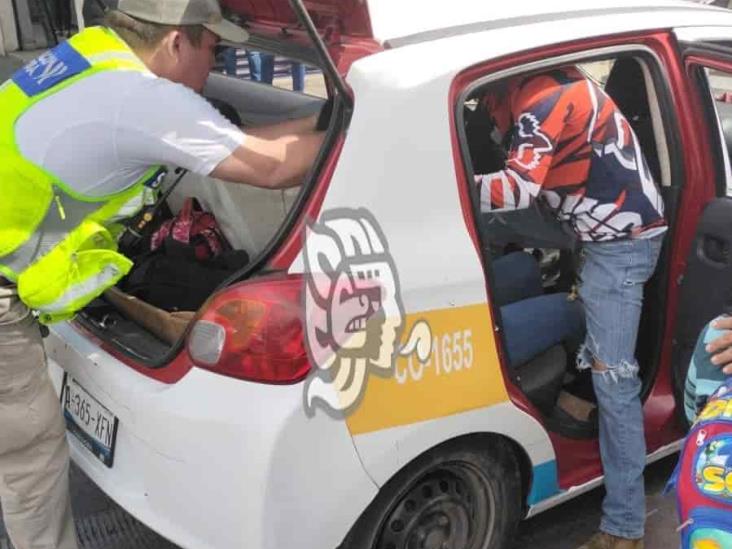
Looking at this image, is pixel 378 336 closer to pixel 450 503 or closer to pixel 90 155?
pixel 450 503

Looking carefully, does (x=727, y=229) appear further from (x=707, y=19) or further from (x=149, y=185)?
(x=149, y=185)

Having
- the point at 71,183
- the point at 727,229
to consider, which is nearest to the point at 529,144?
the point at 727,229

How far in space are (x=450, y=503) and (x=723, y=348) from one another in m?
0.92

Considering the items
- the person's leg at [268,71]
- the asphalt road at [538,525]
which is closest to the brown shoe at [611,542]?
the asphalt road at [538,525]

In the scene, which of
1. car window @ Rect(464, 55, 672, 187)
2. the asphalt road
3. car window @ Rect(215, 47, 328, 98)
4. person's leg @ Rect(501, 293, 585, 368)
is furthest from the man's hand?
car window @ Rect(215, 47, 328, 98)

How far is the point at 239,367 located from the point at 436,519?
0.76m

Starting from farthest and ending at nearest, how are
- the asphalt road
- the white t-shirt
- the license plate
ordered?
the asphalt road < the license plate < the white t-shirt

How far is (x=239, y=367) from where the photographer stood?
2.07 m

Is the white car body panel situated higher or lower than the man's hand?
higher

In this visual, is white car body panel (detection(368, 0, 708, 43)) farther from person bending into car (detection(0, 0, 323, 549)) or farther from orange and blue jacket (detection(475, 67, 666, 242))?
person bending into car (detection(0, 0, 323, 549))

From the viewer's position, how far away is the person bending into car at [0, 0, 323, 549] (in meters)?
2.14

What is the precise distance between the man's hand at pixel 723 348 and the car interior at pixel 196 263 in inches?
37.8

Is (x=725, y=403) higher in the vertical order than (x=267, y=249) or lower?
lower

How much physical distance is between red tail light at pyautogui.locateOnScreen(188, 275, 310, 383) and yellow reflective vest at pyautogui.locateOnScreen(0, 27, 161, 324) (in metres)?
0.39
